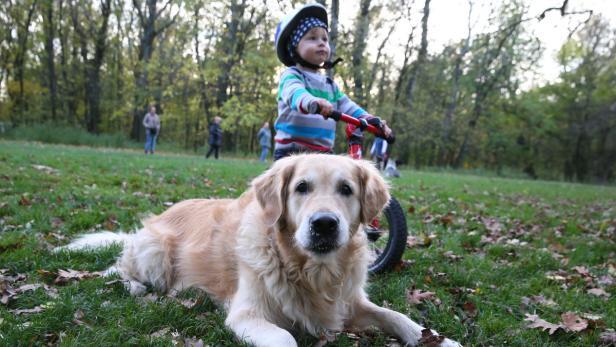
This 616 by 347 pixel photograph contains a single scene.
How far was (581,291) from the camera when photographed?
4086 mm

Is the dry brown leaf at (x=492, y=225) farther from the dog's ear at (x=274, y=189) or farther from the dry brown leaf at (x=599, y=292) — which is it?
the dog's ear at (x=274, y=189)

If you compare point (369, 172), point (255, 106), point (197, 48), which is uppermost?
point (197, 48)

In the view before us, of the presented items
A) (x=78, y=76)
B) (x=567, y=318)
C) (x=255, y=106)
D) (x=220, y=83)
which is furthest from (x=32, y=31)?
(x=567, y=318)

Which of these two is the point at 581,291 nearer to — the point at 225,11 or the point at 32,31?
the point at 225,11

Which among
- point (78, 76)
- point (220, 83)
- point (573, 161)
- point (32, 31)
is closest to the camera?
point (220, 83)

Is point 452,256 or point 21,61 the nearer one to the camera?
point 452,256

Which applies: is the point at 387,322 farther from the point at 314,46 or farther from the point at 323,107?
the point at 314,46

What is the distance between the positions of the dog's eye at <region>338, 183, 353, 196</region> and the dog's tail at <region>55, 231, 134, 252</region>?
234cm

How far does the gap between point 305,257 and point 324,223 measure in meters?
0.38

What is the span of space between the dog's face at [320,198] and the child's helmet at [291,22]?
64.0 inches

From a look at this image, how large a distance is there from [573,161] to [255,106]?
30499 millimetres

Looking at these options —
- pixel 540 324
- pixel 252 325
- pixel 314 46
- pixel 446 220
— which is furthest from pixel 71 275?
pixel 446 220

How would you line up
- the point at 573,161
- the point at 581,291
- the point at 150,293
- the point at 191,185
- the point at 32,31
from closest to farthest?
the point at 150,293, the point at 581,291, the point at 191,185, the point at 32,31, the point at 573,161

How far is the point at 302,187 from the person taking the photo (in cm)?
290
